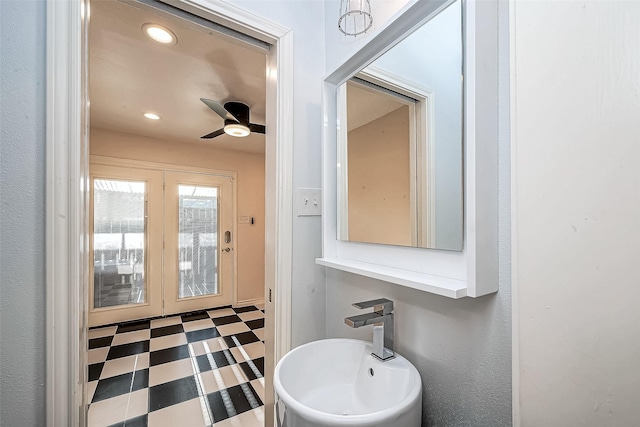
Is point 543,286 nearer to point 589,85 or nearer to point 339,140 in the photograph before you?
point 589,85

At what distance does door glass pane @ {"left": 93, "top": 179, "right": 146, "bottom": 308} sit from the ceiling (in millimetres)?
795

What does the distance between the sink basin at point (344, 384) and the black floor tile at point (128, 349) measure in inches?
95.9

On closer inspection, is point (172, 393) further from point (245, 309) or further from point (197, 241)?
point (197, 241)

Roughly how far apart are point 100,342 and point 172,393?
4.86ft

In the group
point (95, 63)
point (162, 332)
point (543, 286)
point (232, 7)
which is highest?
point (95, 63)

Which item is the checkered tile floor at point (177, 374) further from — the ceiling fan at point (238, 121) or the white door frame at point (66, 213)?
the ceiling fan at point (238, 121)

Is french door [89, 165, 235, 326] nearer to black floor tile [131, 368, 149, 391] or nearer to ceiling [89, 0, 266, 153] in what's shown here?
ceiling [89, 0, 266, 153]

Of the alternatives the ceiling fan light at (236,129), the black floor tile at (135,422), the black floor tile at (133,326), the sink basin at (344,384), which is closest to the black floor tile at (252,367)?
the black floor tile at (135,422)

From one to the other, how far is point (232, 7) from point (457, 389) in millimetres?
1487

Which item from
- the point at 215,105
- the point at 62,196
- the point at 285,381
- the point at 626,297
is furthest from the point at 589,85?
the point at 215,105

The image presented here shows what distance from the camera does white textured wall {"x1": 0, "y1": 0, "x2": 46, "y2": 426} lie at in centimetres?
68

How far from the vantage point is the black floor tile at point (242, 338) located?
109 inches

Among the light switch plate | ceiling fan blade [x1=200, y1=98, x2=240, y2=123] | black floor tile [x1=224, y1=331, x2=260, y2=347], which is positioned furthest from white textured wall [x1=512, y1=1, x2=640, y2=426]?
black floor tile [x1=224, y1=331, x2=260, y2=347]

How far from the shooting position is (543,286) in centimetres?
57
